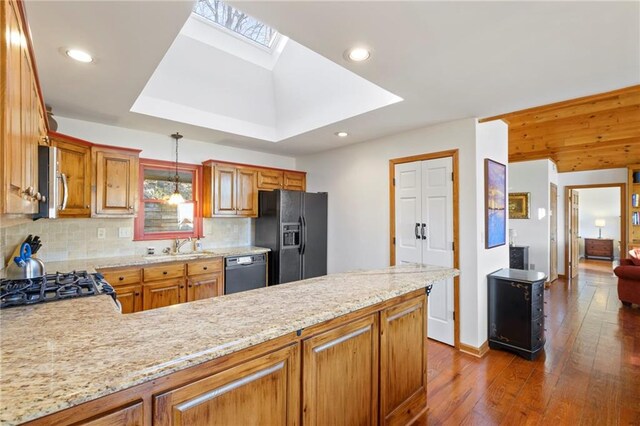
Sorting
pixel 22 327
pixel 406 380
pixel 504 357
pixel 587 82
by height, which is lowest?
pixel 504 357

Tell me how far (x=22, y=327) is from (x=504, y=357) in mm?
3713

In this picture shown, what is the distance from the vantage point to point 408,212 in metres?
3.70

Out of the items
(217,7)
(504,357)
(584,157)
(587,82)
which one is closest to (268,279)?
(504,357)

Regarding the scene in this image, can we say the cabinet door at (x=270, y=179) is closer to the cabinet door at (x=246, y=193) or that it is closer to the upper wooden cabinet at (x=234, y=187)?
the upper wooden cabinet at (x=234, y=187)

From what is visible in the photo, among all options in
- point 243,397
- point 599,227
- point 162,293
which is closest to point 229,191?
point 162,293

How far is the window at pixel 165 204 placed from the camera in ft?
12.4

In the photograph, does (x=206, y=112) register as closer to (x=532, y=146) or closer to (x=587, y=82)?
(x=587, y=82)

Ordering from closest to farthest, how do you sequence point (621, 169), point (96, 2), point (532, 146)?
point (96, 2)
point (532, 146)
point (621, 169)

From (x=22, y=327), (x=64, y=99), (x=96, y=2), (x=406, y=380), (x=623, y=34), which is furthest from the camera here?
(x=64, y=99)

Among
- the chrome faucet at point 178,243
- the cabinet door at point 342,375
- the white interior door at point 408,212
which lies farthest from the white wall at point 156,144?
the cabinet door at point 342,375

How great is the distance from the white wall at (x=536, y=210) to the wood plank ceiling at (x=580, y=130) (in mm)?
295

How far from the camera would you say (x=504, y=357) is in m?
3.03

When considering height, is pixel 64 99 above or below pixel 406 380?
above

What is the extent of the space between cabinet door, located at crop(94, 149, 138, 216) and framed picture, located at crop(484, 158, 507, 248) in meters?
3.91
